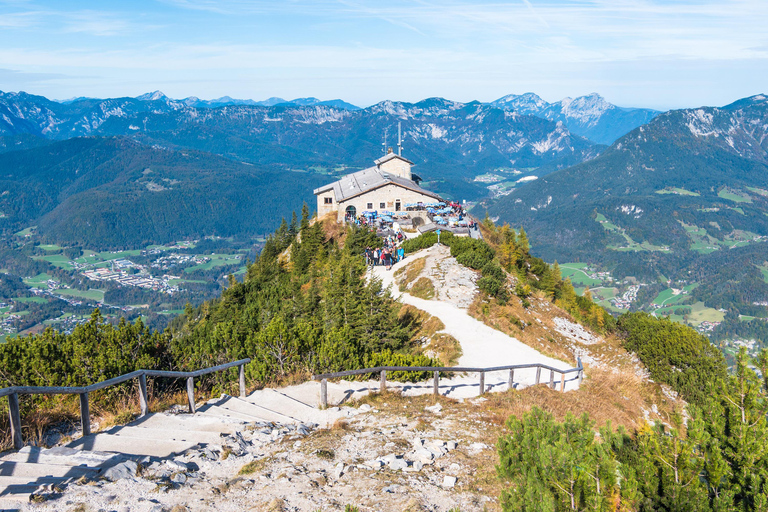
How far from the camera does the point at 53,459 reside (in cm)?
748

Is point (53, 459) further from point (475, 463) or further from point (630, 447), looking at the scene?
point (630, 447)

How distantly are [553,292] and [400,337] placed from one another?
30.6m

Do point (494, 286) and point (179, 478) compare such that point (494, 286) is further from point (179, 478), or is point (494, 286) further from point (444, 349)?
point (179, 478)

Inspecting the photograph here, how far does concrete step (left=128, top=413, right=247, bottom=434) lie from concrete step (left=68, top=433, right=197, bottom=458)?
2.69 feet

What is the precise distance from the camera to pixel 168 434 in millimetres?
9133

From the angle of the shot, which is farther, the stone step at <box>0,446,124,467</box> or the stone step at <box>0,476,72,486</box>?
the stone step at <box>0,446,124,467</box>

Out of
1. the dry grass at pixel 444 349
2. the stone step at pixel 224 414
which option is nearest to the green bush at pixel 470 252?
the dry grass at pixel 444 349

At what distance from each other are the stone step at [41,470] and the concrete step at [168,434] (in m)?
1.53

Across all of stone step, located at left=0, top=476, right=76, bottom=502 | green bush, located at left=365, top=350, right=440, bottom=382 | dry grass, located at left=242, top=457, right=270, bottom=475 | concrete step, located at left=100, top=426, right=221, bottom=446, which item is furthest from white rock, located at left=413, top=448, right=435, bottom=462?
green bush, located at left=365, top=350, right=440, bottom=382

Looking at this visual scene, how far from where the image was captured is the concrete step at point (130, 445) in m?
8.26

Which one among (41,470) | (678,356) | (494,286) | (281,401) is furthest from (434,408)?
(494,286)

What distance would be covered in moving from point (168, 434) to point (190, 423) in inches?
27.3

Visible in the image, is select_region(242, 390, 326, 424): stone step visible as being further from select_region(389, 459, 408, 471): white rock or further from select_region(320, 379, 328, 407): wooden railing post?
select_region(389, 459, 408, 471): white rock

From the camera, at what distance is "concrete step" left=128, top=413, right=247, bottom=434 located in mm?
9570
